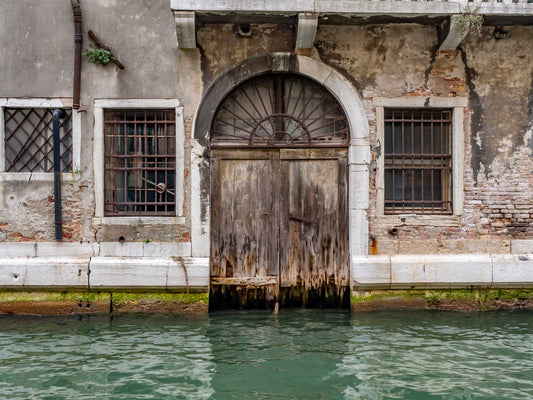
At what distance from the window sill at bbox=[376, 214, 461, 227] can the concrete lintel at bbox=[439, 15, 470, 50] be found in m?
2.01

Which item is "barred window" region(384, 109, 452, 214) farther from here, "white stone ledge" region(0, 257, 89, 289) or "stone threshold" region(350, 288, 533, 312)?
"white stone ledge" region(0, 257, 89, 289)

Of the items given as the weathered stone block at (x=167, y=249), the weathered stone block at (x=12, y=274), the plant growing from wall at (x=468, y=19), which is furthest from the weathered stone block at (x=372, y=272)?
the weathered stone block at (x=12, y=274)

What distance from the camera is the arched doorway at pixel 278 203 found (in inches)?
284

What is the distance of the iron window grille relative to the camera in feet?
23.3

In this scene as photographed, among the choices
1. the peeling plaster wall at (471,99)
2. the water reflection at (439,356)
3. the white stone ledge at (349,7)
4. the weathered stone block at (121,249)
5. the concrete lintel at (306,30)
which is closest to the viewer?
the water reflection at (439,356)

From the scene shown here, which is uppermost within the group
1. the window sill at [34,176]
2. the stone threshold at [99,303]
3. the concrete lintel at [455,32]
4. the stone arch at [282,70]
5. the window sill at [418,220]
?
the concrete lintel at [455,32]

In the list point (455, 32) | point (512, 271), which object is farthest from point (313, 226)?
point (455, 32)

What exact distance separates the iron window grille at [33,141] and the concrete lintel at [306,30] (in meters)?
2.82

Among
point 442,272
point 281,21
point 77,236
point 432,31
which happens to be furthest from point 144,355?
point 432,31

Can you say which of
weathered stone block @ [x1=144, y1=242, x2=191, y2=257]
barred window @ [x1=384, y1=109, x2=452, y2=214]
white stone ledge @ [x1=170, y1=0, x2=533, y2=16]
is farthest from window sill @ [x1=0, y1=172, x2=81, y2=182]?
barred window @ [x1=384, y1=109, x2=452, y2=214]

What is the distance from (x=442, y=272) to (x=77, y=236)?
14.0ft

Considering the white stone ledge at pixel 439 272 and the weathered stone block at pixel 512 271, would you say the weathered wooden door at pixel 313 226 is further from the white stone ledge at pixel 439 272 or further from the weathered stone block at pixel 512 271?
the weathered stone block at pixel 512 271

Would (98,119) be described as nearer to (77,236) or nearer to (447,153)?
(77,236)

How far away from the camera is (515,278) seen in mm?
6949
